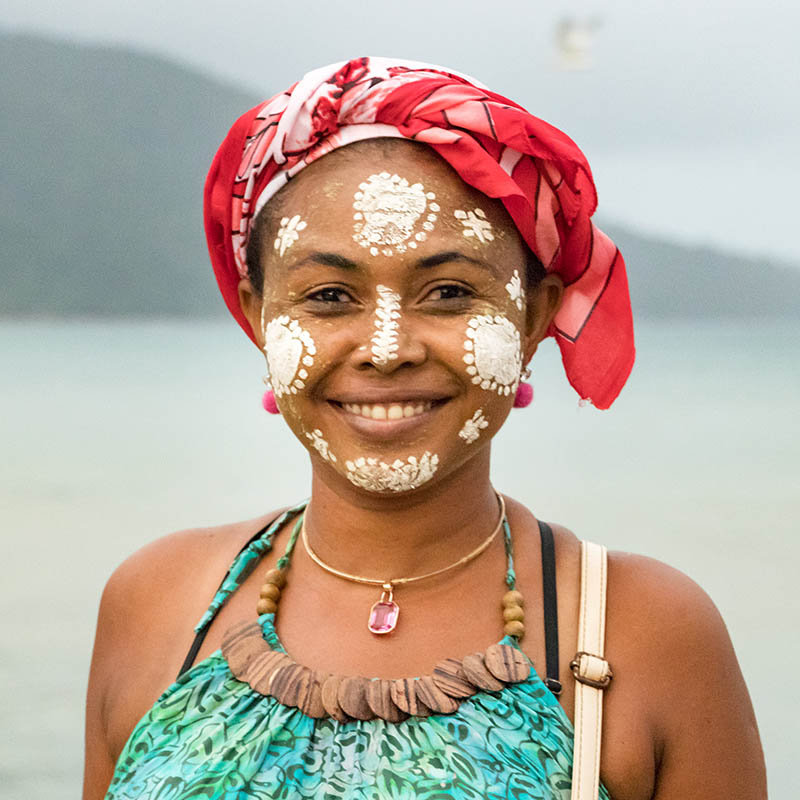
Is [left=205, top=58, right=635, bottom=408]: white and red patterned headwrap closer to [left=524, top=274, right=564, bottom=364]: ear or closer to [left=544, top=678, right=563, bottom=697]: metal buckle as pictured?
[left=524, top=274, right=564, bottom=364]: ear

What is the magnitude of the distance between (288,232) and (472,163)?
0.31m

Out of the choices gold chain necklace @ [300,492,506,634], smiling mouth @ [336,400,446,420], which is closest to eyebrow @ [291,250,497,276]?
smiling mouth @ [336,400,446,420]

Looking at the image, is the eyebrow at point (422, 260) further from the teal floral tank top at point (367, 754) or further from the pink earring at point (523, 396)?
the teal floral tank top at point (367, 754)

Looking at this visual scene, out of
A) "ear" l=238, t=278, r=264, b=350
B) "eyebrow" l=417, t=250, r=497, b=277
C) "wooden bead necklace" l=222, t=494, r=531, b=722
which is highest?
"eyebrow" l=417, t=250, r=497, b=277

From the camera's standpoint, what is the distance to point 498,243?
5.33ft

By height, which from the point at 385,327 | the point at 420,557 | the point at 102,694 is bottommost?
the point at 102,694

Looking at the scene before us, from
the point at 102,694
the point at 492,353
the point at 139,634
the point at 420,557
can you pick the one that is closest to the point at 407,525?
the point at 420,557

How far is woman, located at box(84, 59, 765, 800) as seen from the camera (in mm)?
1494

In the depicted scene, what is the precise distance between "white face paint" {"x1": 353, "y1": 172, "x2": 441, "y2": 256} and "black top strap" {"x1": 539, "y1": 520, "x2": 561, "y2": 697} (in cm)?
54

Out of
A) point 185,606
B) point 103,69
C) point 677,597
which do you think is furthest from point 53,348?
point 677,597

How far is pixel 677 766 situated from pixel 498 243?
0.83 metres

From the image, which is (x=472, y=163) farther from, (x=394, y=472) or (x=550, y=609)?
(x=550, y=609)

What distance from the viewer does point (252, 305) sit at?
1824mm

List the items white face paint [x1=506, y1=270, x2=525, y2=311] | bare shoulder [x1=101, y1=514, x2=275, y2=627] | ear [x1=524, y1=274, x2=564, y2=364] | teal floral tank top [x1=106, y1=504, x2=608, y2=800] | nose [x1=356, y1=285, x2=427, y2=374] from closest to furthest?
teal floral tank top [x1=106, y1=504, x2=608, y2=800] → nose [x1=356, y1=285, x2=427, y2=374] → white face paint [x1=506, y1=270, x2=525, y2=311] → ear [x1=524, y1=274, x2=564, y2=364] → bare shoulder [x1=101, y1=514, x2=275, y2=627]
